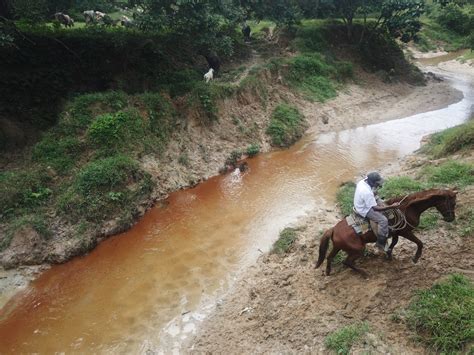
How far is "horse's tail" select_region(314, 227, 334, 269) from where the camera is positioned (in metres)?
8.84

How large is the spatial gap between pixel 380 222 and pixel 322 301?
224 cm

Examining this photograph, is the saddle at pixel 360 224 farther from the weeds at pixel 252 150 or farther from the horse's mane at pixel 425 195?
the weeds at pixel 252 150

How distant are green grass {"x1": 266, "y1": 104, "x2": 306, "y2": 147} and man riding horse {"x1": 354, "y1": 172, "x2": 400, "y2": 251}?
11.1 metres

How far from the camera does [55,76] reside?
1509 centimetres

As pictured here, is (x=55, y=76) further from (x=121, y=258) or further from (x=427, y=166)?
(x=427, y=166)

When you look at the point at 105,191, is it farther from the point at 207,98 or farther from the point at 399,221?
the point at 399,221

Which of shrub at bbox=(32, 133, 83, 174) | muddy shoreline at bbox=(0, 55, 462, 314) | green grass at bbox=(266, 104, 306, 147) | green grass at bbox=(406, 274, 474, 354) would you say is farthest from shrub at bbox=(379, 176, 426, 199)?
shrub at bbox=(32, 133, 83, 174)

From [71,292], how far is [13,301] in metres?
1.48

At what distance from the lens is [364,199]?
26.5 feet

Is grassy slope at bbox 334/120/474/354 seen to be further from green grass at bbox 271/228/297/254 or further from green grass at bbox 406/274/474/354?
Answer: green grass at bbox 271/228/297/254

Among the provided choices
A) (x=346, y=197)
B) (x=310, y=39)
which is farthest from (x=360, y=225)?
(x=310, y=39)

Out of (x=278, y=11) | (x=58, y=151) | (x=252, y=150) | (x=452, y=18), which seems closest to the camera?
(x=58, y=151)

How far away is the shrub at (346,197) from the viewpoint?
1228 centimetres

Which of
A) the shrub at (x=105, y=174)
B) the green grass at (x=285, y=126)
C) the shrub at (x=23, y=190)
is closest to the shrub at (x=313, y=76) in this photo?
the green grass at (x=285, y=126)
